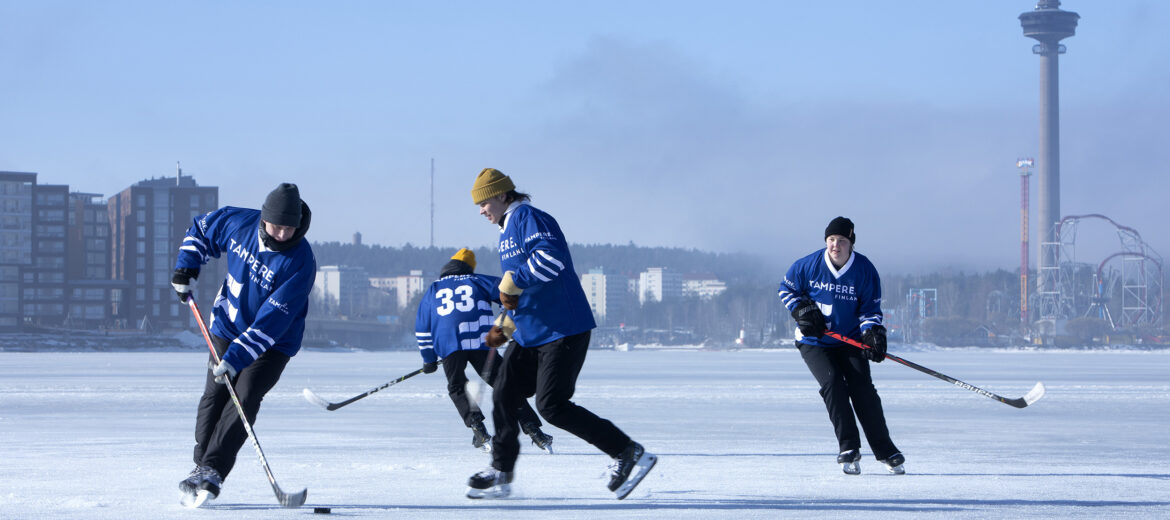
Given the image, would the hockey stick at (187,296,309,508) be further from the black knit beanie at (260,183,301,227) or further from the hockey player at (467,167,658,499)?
the hockey player at (467,167,658,499)

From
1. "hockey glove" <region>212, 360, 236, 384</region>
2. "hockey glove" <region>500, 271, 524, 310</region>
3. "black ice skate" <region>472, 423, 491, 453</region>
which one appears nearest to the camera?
"hockey glove" <region>212, 360, 236, 384</region>

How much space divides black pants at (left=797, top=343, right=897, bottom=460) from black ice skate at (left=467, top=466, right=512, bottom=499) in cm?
183

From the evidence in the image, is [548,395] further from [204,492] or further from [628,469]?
[204,492]

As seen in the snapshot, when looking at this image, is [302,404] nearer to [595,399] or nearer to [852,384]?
[595,399]

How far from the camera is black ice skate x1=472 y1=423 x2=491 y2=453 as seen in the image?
7.50 meters

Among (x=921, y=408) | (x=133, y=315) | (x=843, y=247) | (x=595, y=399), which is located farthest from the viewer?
(x=133, y=315)

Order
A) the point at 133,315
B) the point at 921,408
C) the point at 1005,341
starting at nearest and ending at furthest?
the point at 921,408 < the point at 133,315 < the point at 1005,341

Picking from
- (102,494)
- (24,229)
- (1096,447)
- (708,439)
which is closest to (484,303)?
(708,439)

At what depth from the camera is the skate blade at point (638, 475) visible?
5.56 m

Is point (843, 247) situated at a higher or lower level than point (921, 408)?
higher

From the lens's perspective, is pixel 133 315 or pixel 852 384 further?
pixel 133 315

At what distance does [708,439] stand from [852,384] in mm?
2070

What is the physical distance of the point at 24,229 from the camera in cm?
9856

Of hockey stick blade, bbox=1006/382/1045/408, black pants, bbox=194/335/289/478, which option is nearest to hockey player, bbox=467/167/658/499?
black pants, bbox=194/335/289/478
